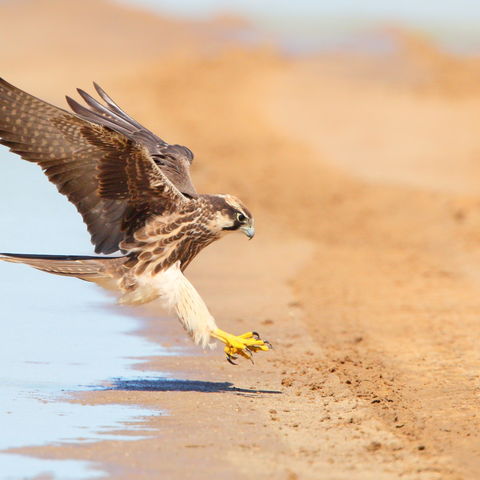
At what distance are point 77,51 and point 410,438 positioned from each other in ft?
111

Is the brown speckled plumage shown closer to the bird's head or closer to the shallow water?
the bird's head

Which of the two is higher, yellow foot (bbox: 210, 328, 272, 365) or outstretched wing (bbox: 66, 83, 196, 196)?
outstretched wing (bbox: 66, 83, 196, 196)

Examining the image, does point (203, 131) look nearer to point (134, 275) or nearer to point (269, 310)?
point (269, 310)

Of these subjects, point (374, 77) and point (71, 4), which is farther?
point (71, 4)

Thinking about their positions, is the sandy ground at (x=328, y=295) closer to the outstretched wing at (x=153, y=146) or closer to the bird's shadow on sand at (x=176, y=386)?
the bird's shadow on sand at (x=176, y=386)

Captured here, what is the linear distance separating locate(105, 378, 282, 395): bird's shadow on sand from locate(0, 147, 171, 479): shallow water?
0.07m

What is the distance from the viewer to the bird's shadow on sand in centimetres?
691

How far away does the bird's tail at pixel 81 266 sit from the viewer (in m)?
7.43

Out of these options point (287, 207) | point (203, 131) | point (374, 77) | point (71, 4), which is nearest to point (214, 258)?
point (287, 207)

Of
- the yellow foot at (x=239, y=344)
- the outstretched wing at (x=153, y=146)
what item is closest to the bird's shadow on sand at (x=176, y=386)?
the yellow foot at (x=239, y=344)

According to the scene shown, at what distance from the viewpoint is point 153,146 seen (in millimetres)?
8430

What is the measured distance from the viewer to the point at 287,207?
1555cm

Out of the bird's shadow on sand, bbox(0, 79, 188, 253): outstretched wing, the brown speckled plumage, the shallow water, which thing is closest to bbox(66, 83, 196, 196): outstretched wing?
the brown speckled plumage

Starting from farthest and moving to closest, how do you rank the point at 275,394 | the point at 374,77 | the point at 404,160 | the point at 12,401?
the point at 374,77 → the point at 404,160 → the point at 275,394 → the point at 12,401
